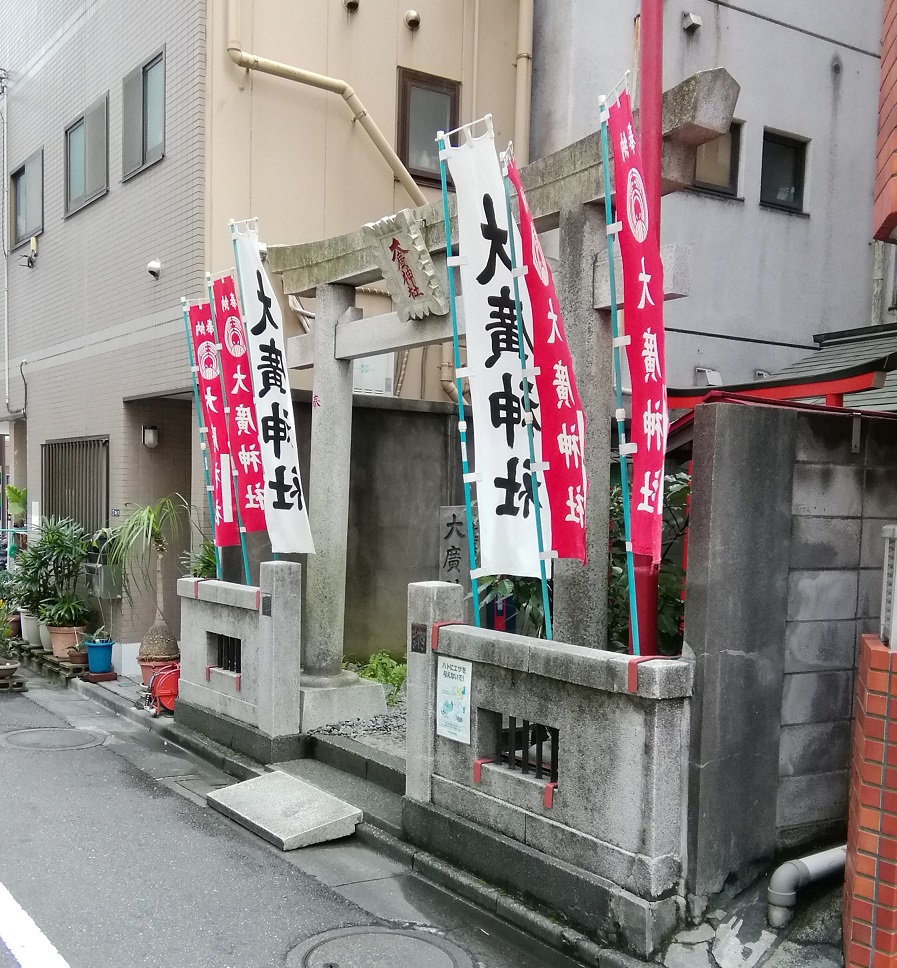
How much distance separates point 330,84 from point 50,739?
28.1 ft

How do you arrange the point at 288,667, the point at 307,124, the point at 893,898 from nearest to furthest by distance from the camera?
1. the point at 893,898
2. the point at 288,667
3. the point at 307,124

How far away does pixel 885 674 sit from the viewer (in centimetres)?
446

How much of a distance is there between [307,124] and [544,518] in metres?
7.93

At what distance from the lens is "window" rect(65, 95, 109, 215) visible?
14.1 metres

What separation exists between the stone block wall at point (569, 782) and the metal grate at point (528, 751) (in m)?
0.06

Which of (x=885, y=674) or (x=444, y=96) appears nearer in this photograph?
(x=885, y=674)

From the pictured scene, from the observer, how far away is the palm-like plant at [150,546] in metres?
11.8

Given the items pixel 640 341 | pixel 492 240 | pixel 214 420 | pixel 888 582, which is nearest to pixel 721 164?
pixel 214 420

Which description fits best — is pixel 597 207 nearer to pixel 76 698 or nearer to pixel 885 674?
pixel 885 674

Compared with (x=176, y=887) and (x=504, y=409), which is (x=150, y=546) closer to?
(x=176, y=887)

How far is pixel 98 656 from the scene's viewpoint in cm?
1323

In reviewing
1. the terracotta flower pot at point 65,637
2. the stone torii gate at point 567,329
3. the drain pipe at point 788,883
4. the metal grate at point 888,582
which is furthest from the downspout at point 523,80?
the drain pipe at point 788,883

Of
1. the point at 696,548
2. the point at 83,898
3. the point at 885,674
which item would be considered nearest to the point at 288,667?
the point at 83,898

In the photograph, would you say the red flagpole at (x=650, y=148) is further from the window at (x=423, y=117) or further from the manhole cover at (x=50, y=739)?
the manhole cover at (x=50, y=739)
